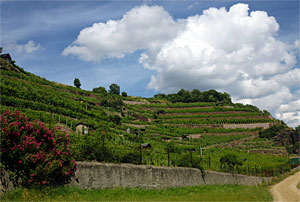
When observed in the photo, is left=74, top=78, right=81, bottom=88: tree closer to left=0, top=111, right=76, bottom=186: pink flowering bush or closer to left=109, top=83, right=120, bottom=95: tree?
left=109, top=83, right=120, bottom=95: tree

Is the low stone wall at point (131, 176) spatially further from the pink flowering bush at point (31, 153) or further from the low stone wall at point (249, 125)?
the low stone wall at point (249, 125)

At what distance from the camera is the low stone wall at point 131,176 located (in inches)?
419

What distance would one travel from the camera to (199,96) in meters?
141

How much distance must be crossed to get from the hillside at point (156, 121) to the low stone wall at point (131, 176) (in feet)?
70.0

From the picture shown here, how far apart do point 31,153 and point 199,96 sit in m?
135

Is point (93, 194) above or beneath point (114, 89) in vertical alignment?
beneath

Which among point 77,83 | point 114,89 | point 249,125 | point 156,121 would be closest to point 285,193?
point 249,125

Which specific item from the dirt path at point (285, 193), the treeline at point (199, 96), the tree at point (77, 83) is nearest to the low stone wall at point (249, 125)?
the treeline at point (199, 96)

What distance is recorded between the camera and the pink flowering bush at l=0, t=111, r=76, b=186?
875cm

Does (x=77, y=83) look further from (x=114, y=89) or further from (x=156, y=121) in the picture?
(x=156, y=121)

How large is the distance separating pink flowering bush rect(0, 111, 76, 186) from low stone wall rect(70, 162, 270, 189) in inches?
30.7

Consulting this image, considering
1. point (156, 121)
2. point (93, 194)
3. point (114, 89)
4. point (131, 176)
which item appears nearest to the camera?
point (93, 194)

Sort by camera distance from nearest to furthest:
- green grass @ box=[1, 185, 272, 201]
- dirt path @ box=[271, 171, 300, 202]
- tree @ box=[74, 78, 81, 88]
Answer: green grass @ box=[1, 185, 272, 201] < dirt path @ box=[271, 171, 300, 202] < tree @ box=[74, 78, 81, 88]

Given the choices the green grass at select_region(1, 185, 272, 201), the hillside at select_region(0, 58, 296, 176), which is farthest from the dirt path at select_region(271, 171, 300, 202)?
the hillside at select_region(0, 58, 296, 176)
